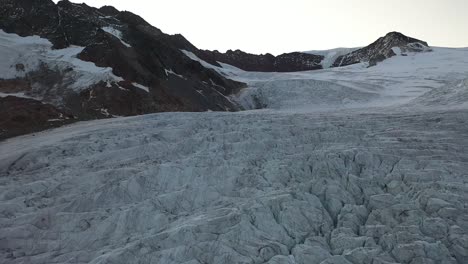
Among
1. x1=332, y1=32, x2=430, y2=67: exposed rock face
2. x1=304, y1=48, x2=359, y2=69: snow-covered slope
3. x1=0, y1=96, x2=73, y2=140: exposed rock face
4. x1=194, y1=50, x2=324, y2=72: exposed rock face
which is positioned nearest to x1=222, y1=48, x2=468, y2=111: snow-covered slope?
x1=332, y1=32, x2=430, y2=67: exposed rock face

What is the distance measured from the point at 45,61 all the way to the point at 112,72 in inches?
203

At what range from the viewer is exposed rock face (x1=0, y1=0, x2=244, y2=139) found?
36.2 m

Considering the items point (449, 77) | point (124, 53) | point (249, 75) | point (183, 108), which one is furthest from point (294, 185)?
point (249, 75)

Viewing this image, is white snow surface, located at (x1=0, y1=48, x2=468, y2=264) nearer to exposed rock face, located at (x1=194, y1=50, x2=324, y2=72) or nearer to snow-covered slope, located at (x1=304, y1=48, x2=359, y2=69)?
exposed rock face, located at (x1=194, y1=50, x2=324, y2=72)

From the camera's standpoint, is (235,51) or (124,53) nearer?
(124,53)

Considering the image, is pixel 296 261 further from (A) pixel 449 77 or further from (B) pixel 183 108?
(A) pixel 449 77

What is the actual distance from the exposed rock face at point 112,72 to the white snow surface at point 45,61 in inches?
8.0

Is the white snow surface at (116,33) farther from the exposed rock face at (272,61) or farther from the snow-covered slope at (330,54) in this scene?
the snow-covered slope at (330,54)

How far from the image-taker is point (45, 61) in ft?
129

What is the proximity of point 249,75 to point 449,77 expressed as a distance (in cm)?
2450

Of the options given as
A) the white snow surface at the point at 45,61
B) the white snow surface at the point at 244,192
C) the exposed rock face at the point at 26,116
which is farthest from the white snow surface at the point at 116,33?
the white snow surface at the point at 244,192

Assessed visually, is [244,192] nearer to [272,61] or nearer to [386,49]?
[386,49]

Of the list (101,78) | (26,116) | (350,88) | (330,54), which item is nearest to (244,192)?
(26,116)

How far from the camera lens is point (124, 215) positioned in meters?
15.4
